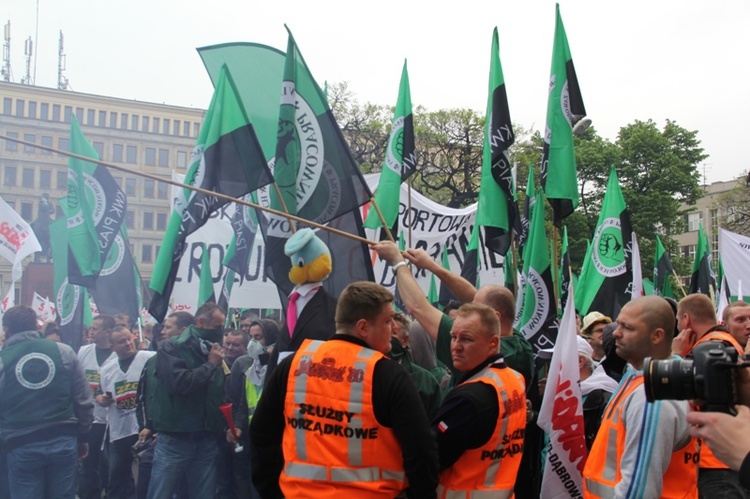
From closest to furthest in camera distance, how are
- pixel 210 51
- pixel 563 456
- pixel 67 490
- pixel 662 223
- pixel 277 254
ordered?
pixel 563 456 → pixel 277 254 → pixel 67 490 → pixel 210 51 → pixel 662 223

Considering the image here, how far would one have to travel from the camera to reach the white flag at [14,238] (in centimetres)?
1107

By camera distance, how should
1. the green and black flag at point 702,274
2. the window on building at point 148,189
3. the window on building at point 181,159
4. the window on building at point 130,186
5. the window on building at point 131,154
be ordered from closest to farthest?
the green and black flag at point 702,274 < the window on building at point 148,189 < the window on building at point 130,186 < the window on building at point 131,154 < the window on building at point 181,159

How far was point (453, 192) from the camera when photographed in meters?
38.5

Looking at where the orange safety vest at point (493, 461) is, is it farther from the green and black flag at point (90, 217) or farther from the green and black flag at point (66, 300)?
the green and black flag at point (66, 300)

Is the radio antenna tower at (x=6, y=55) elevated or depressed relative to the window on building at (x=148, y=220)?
elevated

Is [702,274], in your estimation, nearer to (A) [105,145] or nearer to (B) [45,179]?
(B) [45,179]

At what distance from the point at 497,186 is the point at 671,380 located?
5917 millimetres

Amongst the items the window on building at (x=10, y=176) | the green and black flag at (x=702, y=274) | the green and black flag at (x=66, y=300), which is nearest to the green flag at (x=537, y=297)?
the green and black flag at (x=702, y=274)

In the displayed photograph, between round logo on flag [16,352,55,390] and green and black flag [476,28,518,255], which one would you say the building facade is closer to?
round logo on flag [16,352,55,390]

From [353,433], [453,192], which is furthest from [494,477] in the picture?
[453,192]

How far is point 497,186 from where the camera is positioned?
7871mm

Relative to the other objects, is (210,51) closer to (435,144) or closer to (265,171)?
(265,171)

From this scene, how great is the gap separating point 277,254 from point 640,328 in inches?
123

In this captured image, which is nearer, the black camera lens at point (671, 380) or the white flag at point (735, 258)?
the black camera lens at point (671, 380)
